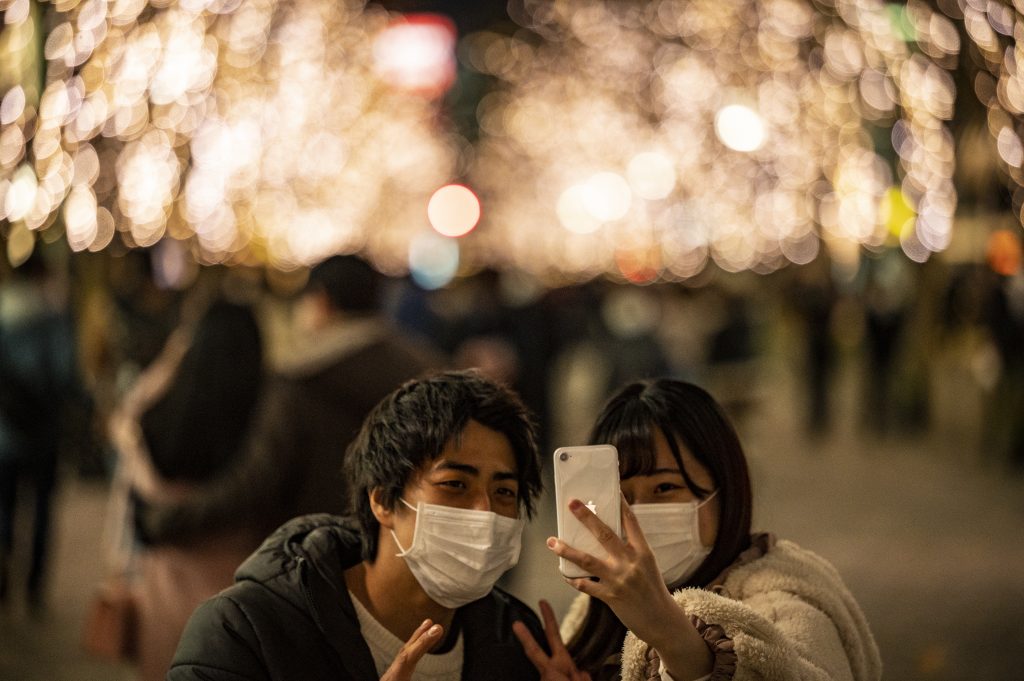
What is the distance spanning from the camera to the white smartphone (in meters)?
2.69

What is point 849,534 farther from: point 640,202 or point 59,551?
point 640,202

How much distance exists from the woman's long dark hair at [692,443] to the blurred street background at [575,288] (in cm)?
159

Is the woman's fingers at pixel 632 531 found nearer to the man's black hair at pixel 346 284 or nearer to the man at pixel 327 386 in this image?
the man at pixel 327 386

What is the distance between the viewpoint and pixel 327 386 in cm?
566

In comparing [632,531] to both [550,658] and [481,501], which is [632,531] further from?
[550,658]

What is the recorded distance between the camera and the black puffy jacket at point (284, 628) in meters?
2.98

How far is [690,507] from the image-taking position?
3230mm

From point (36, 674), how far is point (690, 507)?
5.63 m

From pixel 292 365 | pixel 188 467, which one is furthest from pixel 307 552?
pixel 292 365

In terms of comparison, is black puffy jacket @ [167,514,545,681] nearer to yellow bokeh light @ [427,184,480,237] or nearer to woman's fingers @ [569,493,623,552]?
woman's fingers @ [569,493,623,552]

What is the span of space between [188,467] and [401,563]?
247cm

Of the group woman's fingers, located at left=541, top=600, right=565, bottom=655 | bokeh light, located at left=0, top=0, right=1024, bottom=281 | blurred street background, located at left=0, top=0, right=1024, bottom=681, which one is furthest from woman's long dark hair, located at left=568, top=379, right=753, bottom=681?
bokeh light, located at left=0, top=0, right=1024, bottom=281

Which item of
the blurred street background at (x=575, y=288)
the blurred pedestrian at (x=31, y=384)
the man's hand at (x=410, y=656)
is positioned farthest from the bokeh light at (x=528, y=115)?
the man's hand at (x=410, y=656)

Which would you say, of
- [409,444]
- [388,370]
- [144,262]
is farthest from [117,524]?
[144,262]
